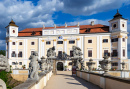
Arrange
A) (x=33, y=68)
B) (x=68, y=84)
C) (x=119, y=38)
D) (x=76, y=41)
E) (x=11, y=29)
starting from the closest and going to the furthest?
(x=33, y=68) < (x=68, y=84) < (x=119, y=38) < (x=76, y=41) < (x=11, y=29)

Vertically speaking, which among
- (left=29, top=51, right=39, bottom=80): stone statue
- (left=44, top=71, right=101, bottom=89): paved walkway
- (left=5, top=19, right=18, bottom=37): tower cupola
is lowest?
(left=44, top=71, right=101, bottom=89): paved walkway

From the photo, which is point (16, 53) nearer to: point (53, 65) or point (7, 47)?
point (7, 47)

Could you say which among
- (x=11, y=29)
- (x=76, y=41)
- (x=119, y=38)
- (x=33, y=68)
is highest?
(x=11, y=29)

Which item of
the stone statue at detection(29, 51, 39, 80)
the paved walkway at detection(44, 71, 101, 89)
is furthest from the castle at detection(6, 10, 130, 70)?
the stone statue at detection(29, 51, 39, 80)

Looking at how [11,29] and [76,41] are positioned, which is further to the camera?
[11,29]

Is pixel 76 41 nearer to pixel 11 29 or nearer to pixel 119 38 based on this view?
pixel 119 38

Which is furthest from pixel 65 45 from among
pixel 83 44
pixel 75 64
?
pixel 75 64

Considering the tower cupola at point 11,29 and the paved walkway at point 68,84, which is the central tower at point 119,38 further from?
the tower cupola at point 11,29

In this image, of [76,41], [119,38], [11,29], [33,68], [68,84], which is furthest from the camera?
[11,29]

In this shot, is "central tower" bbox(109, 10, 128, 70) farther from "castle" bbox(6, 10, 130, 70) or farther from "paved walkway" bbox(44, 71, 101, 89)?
"paved walkway" bbox(44, 71, 101, 89)

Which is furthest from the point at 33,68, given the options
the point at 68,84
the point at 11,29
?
the point at 11,29

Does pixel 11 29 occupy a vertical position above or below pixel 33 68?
above

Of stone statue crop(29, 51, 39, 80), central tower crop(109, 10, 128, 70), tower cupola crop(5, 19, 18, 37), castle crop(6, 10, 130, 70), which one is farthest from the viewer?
tower cupola crop(5, 19, 18, 37)

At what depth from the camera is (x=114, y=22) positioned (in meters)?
32.2
